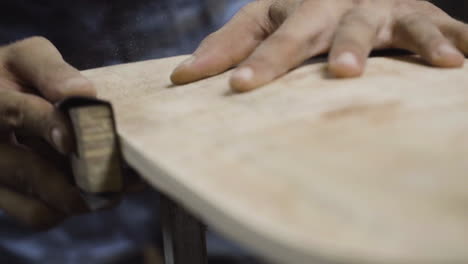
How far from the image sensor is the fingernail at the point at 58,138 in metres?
0.56

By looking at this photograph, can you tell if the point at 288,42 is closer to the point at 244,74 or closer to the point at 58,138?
the point at 244,74

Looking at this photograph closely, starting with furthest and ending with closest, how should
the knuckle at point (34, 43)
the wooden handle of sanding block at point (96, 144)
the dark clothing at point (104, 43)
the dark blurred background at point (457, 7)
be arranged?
the dark blurred background at point (457, 7) → the dark clothing at point (104, 43) → the knuckle at point (34, 43) → the wooden handle of sanding block at point (96, 144)

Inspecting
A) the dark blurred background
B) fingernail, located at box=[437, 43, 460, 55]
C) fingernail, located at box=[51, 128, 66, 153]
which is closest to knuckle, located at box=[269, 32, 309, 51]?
fingernail, located at box=[437, 43, 460, 55]

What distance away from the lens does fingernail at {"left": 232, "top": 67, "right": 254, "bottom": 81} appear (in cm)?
60

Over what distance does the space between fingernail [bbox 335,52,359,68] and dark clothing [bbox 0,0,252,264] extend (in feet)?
2.15

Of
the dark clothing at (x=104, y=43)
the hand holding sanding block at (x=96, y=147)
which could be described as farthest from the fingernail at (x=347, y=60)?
the dark clothing at (x=104, y=43)

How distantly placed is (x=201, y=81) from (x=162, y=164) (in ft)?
1.00

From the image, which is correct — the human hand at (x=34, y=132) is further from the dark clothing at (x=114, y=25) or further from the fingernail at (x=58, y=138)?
the dark clothing at (x=114, y=25)

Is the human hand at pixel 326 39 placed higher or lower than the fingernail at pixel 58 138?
higher

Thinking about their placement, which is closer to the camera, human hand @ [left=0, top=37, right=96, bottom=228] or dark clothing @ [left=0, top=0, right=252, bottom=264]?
human hand @ [left=0, top=37, right=96, bottom=228]

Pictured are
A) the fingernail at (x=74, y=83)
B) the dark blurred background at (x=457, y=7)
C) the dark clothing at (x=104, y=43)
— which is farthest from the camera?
the dark blurred background at (x=457, y=7)

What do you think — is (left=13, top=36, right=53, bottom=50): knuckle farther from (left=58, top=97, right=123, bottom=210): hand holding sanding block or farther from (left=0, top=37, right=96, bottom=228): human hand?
(left=58, top=97, right=123, bottom=210): hand holding sanding block

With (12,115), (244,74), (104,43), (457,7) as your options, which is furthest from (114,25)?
(457,7)

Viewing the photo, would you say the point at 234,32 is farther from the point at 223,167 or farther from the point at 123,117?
the point at 223,167
